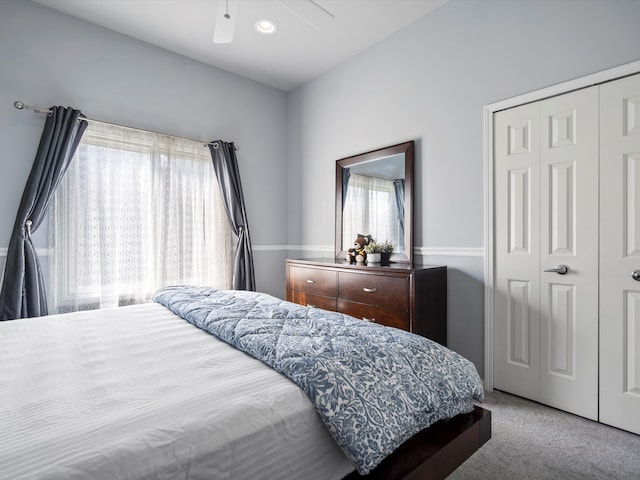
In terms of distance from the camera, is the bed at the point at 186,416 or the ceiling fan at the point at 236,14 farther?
the ceiling fan at the point at 236,14

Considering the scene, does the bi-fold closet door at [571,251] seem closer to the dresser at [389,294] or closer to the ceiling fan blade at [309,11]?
the dresser at [389,294]

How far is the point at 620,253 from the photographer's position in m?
1.91

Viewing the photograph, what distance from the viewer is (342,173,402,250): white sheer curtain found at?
10.1 feet

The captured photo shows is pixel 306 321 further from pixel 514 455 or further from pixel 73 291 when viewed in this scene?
pixel 73 291

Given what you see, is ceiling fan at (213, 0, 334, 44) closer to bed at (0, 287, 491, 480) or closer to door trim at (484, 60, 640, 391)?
door trim at (484, 60, 640, 391)

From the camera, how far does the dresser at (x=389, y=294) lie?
238cm

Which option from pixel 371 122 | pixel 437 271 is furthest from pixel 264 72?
pixel 437 271

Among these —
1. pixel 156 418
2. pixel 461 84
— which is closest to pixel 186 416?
pixel 156 418

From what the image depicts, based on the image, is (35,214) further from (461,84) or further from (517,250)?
(517,250)

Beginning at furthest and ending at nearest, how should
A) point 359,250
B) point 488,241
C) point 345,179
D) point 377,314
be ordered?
Result: point 345,179 → point 359,250 → point 377,314 → point 488,241

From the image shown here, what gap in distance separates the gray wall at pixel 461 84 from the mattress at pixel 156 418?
198 cm

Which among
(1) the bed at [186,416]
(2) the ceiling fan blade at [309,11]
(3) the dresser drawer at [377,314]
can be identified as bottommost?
(3) the dresser drawer at [377,314]

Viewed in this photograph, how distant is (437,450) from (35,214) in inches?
123

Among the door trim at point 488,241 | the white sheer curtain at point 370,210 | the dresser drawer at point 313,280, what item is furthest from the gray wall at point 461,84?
the dresser drawer at point 313,280
